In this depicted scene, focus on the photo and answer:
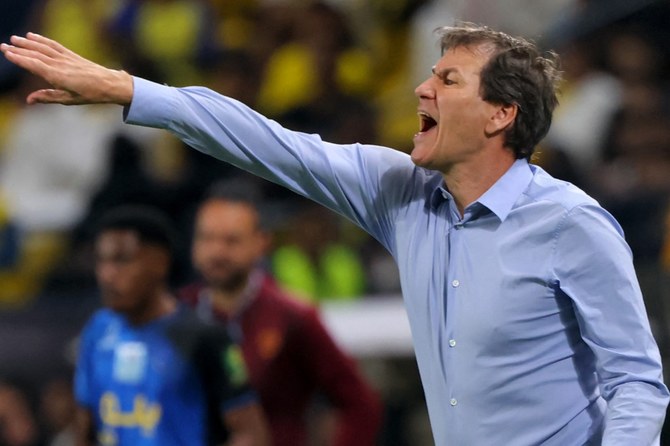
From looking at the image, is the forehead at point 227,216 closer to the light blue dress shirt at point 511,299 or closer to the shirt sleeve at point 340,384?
the shirt sleeve at point 340,384

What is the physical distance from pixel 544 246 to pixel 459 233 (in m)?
0.26

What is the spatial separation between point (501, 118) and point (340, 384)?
2.47 metres

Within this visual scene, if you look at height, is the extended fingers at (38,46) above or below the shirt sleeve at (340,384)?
above

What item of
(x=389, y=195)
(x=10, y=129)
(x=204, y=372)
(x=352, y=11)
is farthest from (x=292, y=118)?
(x=389, y=195)

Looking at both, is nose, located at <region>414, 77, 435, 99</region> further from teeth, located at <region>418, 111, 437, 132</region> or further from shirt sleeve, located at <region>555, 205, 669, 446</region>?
shirt sleeve, located at <region>555, 205, 669, 446</region>

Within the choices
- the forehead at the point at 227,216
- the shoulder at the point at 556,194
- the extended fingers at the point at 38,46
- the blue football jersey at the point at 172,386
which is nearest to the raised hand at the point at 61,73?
the extended fingers at the point at 38,46

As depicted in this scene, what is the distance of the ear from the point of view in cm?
364

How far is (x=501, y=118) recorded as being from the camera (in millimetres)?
3654

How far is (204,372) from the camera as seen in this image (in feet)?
17.1

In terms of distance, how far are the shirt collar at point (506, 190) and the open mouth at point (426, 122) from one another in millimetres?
167

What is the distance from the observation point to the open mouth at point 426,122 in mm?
3641

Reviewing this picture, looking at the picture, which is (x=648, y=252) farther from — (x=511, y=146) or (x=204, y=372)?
(x=511, y=146)

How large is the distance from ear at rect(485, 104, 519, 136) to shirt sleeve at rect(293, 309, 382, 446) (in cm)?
237

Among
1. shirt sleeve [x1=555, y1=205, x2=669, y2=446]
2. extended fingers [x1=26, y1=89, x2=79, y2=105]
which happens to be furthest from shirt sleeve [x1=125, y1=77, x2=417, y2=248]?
shirt sleeve [x1=555, y1=205, x2=669, y2=446]
